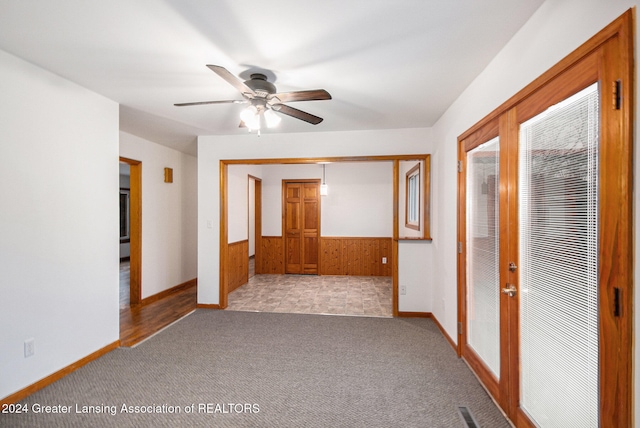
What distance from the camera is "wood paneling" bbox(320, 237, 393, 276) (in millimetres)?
6285

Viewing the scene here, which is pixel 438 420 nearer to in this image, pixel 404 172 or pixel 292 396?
pixel 292 396

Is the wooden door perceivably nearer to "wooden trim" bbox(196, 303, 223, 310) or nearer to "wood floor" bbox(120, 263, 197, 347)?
"wood floor" bbox(120, 263, 197, 347)

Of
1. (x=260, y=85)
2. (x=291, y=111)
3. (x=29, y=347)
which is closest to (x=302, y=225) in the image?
(x=291, y=111)

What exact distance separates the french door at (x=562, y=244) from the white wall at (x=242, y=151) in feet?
5.55

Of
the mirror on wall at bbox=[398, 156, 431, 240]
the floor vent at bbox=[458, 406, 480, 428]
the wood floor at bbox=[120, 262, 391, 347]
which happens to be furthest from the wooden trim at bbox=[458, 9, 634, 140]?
the wood floor at bbox=[120, 262, 391, 347]

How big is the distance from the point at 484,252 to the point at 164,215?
463 centimetres

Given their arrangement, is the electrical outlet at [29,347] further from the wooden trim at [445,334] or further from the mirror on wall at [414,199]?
the mirror on wall at [414,199]

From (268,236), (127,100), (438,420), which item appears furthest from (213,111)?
(268,236)

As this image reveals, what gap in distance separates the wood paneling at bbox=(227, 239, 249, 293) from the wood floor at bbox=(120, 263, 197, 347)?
0.66m

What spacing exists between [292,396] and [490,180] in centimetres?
219

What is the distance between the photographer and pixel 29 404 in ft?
6.75

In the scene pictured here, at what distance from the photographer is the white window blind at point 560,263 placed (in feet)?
4.14

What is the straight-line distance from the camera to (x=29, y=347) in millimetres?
2174

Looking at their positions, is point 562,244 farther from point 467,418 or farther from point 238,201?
point 238,201
